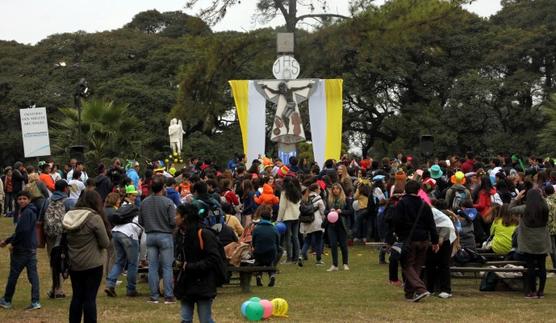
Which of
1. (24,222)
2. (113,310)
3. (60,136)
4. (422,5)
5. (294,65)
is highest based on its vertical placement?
(422,5)

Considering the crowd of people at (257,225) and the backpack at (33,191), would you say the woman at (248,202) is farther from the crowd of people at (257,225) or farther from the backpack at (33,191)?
the backpack at (33,191)

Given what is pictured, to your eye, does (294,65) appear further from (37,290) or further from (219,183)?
(37,290)

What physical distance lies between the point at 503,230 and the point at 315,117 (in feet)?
42.2

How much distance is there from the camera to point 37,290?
455 inches

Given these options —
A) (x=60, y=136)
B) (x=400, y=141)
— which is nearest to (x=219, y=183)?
(x=60, y=136)

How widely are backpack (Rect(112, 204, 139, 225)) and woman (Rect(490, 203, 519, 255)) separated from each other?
5210 mm

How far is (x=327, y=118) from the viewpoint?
26281 millimetres

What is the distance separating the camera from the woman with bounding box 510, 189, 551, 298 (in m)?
12.3

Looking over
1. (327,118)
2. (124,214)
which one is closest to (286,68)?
(327,118)

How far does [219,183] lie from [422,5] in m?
14.4

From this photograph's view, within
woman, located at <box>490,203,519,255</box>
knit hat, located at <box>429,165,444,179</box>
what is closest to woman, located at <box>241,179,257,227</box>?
knit hat, located at <box>429,165,444,179</box>

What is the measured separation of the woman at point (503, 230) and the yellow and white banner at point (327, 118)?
1225 cm

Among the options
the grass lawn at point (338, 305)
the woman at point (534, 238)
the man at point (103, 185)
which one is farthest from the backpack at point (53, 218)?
the woman at point (534, 238)

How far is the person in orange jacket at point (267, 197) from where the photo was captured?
54.4 ft
